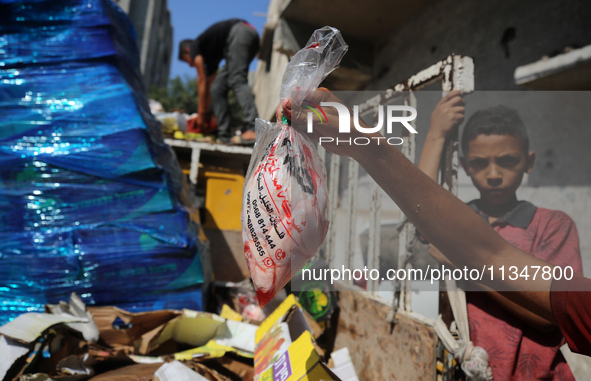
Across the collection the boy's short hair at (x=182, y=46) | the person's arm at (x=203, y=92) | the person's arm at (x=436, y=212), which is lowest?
the person's arm at (x=436, y=212)

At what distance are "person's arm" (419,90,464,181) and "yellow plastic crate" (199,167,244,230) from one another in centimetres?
206

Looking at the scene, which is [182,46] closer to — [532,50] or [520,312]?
[532,50]

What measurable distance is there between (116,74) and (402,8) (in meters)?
2.61

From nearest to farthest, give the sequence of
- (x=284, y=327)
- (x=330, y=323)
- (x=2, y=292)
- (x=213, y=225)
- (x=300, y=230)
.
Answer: (x=300, y=230) → (x=284, y=327) → (x=2, y=292) → (x=330, y=323) → (x=213, y=225)

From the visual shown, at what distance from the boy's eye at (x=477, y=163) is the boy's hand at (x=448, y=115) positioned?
0.26 meters

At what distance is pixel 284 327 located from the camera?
4.88 feet

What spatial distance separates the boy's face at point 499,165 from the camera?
1505 mm

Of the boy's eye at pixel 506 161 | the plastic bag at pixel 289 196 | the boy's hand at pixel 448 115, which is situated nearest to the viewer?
the plastic bag at pixel 289 196

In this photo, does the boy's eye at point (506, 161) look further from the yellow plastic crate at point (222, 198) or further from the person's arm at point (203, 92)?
the person's arm at point (203, 92)

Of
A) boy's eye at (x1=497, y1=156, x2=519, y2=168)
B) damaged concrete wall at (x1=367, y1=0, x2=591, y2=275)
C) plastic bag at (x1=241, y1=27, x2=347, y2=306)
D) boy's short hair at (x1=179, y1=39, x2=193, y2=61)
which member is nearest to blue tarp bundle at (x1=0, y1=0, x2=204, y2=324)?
plastic bag at (x1=241, y1=27, x2=347, y2=306)

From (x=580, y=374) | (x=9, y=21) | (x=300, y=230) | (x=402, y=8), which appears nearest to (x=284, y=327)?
(x=300, y=230)

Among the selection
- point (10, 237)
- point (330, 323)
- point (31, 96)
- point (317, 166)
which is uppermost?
point (31, 96)

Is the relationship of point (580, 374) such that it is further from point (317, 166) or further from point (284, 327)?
point (317, 166)

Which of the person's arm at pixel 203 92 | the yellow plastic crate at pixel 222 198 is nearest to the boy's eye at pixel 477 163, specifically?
the yellow plastic crate at pixel 222 198
